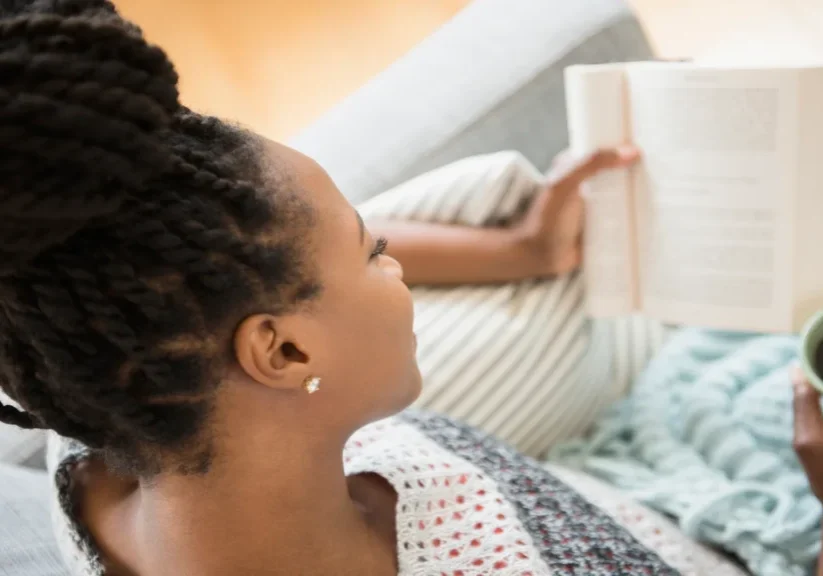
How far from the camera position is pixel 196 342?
48 cm

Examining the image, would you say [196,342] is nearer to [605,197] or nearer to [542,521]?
[542,521]

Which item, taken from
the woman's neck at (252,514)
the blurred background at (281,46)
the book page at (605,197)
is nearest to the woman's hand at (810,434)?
the book page at (605,197)

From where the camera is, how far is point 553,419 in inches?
38.7

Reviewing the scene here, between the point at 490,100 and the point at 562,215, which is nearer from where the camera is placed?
the point at 562,215

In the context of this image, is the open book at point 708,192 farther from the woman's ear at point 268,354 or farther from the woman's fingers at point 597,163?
the woman's ear at point 268,354

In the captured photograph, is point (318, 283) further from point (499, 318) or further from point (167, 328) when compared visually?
point (499, 318)

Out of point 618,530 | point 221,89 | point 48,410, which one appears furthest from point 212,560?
point 221,89

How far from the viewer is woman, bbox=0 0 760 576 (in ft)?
1.39

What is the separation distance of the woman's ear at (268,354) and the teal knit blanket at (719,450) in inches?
19.7

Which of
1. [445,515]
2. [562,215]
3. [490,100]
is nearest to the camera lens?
[445,515]

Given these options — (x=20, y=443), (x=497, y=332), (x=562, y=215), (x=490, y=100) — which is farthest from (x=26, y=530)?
(x=490, y=100)

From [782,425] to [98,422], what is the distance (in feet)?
2.32

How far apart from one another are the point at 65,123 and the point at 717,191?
66 cm

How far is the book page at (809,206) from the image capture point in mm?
770
